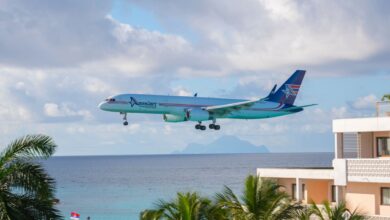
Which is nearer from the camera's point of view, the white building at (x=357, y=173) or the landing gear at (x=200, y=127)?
the white building at (x=357, y=173)

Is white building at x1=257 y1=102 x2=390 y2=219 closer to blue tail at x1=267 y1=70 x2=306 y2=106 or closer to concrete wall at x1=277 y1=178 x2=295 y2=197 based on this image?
concrete wall at x1=277 y1=178 x2=295 y2=197

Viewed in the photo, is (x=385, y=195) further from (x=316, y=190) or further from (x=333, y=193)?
(x=316, y=190)

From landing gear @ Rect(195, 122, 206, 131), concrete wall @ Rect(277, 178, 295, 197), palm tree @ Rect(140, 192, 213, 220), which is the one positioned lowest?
palm tree @ Rect(140, 192, 213, 220)

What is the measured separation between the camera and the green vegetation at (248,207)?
20.1m

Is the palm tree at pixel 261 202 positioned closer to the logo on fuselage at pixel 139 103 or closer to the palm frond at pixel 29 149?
the palm frond at pixel 29 149

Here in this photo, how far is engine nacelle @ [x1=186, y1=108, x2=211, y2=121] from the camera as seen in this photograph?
68312 millimetres

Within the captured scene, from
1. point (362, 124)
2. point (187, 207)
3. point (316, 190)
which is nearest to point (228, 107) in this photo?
point (316, 190)

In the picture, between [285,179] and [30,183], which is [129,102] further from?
[30,183]

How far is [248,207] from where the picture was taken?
20.6 m

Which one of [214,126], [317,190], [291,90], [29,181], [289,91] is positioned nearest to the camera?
[29,181]

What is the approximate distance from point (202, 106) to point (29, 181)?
52.4 meters

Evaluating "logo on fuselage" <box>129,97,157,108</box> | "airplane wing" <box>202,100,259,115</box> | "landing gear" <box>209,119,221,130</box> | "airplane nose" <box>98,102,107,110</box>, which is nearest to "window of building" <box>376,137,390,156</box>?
"logo on fuselage" <box>129,97,157,108</box>

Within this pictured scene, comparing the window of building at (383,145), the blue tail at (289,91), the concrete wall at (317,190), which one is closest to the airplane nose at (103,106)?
the blue tail at (289,91)

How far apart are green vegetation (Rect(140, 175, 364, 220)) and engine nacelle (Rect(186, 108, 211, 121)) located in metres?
47.0
